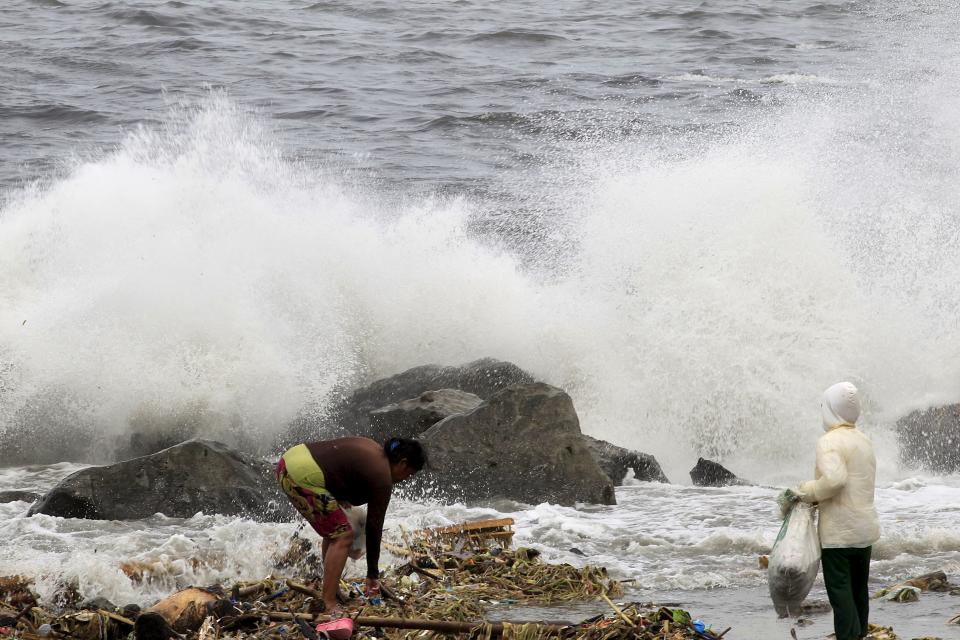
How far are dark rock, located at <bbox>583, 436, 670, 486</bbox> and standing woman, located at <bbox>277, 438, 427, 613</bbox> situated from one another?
3959 millimetres

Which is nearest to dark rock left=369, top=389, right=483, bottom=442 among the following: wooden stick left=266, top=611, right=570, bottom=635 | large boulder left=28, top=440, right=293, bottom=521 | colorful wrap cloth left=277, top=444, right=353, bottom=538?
large boulder left=28, top=440, right=293, bottom=521

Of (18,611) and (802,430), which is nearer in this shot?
(18,611)

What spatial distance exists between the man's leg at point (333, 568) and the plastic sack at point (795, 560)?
196 cm

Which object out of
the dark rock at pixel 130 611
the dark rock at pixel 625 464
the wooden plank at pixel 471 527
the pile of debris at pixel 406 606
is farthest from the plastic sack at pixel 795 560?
the dark rock at pixel 625 464

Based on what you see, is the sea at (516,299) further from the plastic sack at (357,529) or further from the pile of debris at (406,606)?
the plastic sack at (357,529)

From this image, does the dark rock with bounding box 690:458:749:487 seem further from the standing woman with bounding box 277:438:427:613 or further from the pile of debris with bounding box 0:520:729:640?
the standing woman with bounding box 277:438:427:613

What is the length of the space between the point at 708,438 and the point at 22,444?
6256 millimetres

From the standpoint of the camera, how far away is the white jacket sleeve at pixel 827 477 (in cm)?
502

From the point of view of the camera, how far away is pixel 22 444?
418 inches

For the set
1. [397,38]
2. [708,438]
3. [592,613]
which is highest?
[397,38]

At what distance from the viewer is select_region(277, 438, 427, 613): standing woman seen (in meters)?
5.54

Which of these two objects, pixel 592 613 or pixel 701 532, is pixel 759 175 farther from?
pixel 592 613

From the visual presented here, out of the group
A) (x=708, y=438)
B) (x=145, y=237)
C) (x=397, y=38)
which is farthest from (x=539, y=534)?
(x=397, y=38)

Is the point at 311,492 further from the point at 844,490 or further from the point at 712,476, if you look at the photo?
the point at 712,476
